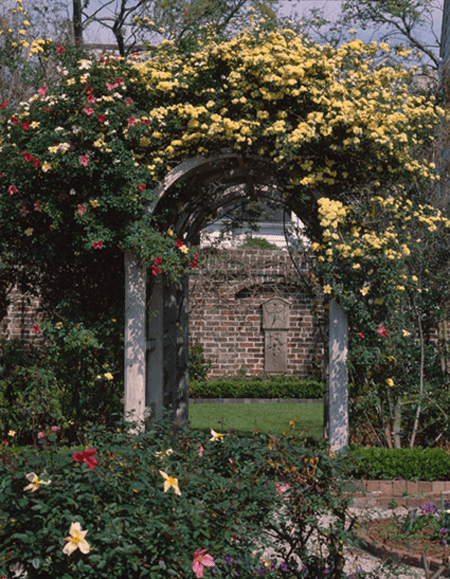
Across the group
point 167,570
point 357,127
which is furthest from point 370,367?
point 167,570

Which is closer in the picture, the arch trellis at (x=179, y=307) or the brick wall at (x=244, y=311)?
the arch trellis at (x=179, y=307)

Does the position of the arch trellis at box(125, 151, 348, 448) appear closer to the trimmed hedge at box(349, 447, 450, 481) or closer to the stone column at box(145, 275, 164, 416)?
the stone column at box(145, 275, 164, 416)

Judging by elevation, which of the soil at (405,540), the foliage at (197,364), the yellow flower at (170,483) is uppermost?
the yellow flower at (170,483)

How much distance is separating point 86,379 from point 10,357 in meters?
1.74

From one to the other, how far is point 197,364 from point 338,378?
7445 mm

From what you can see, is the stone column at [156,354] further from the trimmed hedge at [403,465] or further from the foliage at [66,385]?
the trimmed hedge at [403,465]

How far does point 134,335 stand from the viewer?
534 centimetres

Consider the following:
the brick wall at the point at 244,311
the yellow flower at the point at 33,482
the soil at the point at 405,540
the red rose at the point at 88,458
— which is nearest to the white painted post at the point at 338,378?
the soil at the point at 405,540

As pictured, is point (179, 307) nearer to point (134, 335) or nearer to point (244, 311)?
point (134, 335)

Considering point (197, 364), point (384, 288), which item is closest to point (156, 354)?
point (384, 288)

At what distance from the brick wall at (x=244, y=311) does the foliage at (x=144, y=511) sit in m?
9.82

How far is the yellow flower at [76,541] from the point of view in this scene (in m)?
2.18

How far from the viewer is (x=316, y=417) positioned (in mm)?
9703

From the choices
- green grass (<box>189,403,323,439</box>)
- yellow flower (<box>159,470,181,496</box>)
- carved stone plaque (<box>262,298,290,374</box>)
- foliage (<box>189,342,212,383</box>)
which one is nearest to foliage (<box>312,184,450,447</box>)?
green grass (<box>189,403,323,439</box>)
